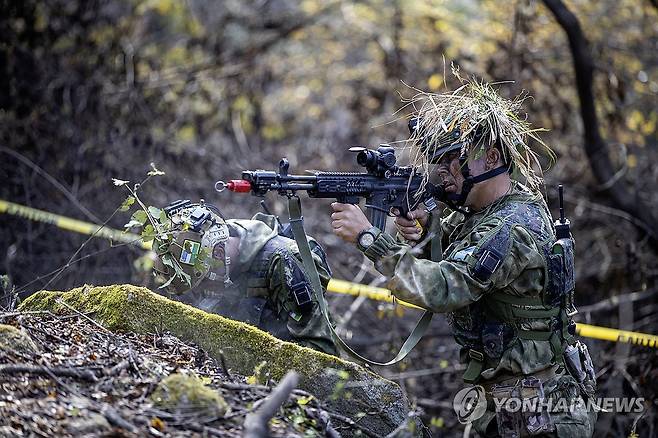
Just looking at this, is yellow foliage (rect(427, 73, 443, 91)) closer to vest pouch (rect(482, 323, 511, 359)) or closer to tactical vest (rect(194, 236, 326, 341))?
tactical vest (rect(194, 236, 326, 341))

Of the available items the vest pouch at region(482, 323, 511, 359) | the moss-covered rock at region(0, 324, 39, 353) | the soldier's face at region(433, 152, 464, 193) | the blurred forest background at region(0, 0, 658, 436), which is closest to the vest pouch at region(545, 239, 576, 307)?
the vest pouch at region(482, 323, 511, 359)

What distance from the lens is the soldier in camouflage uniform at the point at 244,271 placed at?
500 cm

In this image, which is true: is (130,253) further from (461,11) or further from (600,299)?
(461,11)

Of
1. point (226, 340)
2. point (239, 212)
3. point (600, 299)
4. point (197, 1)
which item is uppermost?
point (197, 1)

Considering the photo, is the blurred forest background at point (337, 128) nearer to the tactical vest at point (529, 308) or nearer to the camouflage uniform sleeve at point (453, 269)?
the tactical vest at point (529, 308)

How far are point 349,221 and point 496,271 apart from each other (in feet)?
2.71

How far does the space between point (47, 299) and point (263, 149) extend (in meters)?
8.65

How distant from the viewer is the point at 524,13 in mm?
10305

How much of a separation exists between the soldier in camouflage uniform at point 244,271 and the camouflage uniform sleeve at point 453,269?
75cm

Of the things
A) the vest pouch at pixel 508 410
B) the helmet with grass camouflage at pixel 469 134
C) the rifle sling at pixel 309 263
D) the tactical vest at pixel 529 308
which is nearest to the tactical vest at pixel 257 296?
the rifle sling at pixel 309 263

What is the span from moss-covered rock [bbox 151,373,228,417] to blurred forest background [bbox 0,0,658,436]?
3091 millimetres

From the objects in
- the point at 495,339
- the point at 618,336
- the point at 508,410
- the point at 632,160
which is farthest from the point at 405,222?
the point at 632,160

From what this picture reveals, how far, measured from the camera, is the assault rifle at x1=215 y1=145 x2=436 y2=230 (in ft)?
15.2

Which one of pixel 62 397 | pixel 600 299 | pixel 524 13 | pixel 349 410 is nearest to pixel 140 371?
pixel 62 397
